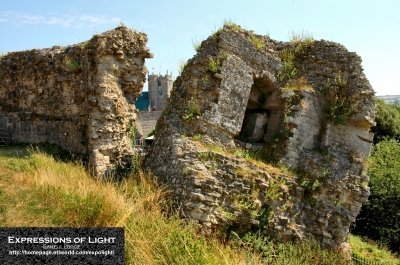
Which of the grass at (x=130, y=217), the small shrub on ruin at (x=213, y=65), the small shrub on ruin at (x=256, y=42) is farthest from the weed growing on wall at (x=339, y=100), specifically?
the grass at (x=130, y=217)

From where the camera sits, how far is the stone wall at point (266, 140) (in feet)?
25.7

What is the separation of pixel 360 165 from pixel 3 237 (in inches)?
324

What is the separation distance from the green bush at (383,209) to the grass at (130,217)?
8848 mm

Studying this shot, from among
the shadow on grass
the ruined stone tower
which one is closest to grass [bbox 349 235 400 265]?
the shadow on grass

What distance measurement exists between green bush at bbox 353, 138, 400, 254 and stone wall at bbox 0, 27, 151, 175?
1220cm

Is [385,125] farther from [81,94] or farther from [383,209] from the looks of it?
[81,94]

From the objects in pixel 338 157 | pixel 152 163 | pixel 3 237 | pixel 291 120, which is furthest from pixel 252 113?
pixel 3 237

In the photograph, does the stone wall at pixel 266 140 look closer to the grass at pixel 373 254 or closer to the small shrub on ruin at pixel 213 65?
the small shrub on ruin at pixel 213 65

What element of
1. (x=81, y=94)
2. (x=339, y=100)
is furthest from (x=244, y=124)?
(x=81, y=94)

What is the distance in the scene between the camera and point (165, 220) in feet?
22.6

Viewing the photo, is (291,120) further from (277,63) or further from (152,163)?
(152,163)

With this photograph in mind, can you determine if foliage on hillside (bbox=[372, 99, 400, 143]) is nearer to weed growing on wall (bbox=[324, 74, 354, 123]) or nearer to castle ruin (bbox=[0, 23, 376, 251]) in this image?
castle ruin (bbox=[0, 23, 376, 251])

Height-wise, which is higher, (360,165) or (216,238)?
(360,165)

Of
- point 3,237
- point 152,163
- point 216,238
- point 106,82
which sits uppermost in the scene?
point 106,82
